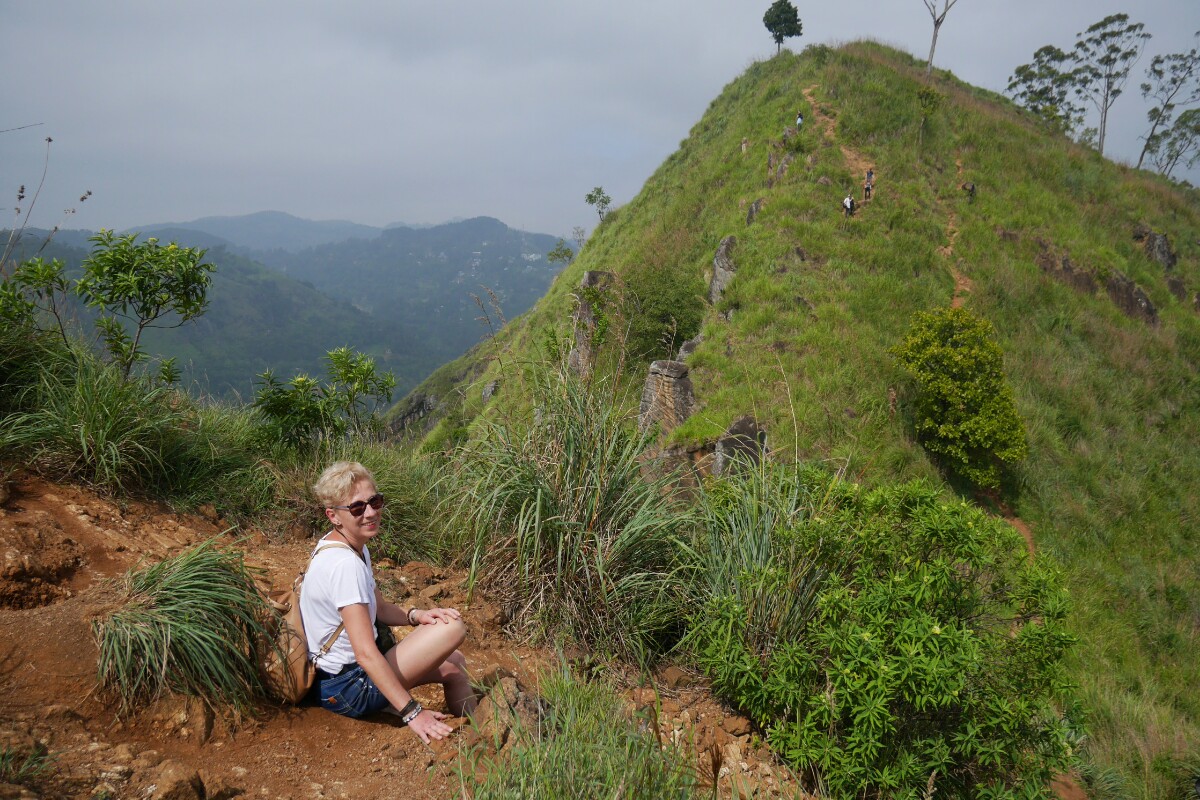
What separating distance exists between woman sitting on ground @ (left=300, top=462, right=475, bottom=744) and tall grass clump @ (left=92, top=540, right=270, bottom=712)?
0.84 feet

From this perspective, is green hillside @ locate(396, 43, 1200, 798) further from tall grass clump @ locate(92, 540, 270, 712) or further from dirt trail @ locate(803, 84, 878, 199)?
tall grass clump @ locate(92, 540, 270, 712)

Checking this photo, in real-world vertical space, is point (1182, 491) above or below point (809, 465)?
below

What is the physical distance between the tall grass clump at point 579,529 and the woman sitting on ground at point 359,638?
0.68m

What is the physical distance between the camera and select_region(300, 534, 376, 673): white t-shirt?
2660mm

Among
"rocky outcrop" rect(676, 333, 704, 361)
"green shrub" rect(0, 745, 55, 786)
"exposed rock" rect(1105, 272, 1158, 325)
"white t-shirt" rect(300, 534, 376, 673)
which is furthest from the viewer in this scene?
"exposed rock" rect(1105, 272, 1158, 325)

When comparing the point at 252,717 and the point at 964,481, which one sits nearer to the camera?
the point at 252,717

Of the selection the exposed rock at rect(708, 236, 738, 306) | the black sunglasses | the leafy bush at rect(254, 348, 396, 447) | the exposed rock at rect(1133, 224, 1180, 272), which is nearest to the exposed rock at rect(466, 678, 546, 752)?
the black sunglasses

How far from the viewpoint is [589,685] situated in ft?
8.56

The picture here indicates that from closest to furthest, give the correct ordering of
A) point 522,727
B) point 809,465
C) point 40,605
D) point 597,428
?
point 522,727 → point 40,605 → point 597,428 → point 809,465

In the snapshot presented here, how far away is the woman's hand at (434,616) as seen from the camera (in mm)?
2840

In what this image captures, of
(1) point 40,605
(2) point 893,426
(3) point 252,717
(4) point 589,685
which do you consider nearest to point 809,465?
(4) point 589,685

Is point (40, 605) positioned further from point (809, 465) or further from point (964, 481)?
point (964, 481)

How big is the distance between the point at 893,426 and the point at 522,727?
11.1 m

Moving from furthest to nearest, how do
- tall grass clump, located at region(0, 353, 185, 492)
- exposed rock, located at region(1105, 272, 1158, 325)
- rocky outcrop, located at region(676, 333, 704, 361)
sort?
1. exposed rock, located at region(1105, 272, 1158, 325)
2. rocky outcrop, located at region(676, 333, 704, 361)
3. tall grass clump, located at region(0, 353, 185, 492)
